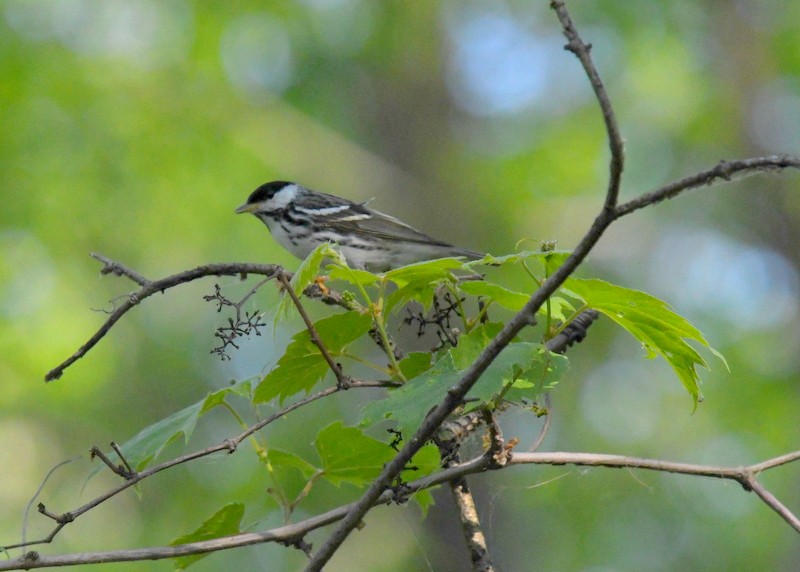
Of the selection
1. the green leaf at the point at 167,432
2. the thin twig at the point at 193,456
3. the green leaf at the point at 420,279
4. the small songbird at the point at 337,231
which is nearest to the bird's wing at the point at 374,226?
the small songbird at the point at 337,231

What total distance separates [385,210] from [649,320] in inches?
327

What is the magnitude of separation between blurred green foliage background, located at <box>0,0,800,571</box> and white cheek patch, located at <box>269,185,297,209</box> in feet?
8.81

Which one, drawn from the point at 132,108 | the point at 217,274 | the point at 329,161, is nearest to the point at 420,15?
the point at 329,161

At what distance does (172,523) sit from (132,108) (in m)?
3.65

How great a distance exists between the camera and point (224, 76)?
9.35 m

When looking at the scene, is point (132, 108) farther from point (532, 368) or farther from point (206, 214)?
point (532, 368)

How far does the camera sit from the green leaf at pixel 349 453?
5.15 feet

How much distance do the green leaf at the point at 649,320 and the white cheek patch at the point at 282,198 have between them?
391 cm

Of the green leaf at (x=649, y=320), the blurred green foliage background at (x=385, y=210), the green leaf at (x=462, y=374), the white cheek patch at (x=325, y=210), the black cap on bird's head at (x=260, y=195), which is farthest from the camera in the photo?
the blurred green foliage background at (x=385, y=210)

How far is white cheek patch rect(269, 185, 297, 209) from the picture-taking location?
5230mm

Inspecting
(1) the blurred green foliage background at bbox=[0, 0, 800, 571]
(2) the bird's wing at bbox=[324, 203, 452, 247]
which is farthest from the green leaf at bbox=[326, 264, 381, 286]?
(1) the blurred green foliage background at bbox=[0, 0, 800, 571]

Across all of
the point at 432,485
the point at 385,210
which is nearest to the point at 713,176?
the point at 432,485

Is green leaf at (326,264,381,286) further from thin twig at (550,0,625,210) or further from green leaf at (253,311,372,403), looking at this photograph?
thin twig at (550,0,625,210)

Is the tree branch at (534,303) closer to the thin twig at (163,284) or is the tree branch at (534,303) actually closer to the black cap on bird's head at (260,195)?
the thin twig at (163,284)
